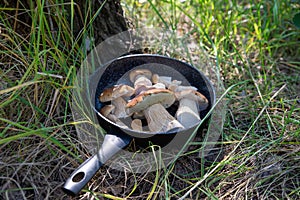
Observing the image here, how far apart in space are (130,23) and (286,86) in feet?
2.60

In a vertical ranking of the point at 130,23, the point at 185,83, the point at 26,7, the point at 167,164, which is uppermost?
the point at 26,7

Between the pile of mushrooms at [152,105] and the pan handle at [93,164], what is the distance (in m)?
0.08

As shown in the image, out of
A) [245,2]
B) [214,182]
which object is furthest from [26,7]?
[245,2]

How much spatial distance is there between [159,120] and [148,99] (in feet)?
0.27

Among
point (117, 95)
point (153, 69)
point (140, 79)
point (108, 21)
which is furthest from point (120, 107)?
point (108, 21)

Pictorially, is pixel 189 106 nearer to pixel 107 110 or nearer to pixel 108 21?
pixel 107 110

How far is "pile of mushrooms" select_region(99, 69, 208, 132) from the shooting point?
127 cm

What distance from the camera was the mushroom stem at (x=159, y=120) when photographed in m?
1.24

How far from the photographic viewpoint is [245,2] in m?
2.23

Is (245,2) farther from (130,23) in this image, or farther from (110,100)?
(110,100)

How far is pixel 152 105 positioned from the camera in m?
Answer: 1.32

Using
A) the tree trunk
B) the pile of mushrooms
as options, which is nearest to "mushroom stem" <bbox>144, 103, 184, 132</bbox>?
the pile of mushrooms

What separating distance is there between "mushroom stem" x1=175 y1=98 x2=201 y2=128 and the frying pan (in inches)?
1.5

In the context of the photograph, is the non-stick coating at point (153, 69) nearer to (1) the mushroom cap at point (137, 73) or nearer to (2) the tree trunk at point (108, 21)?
(1) the mushroom cap at point (137, 73)
